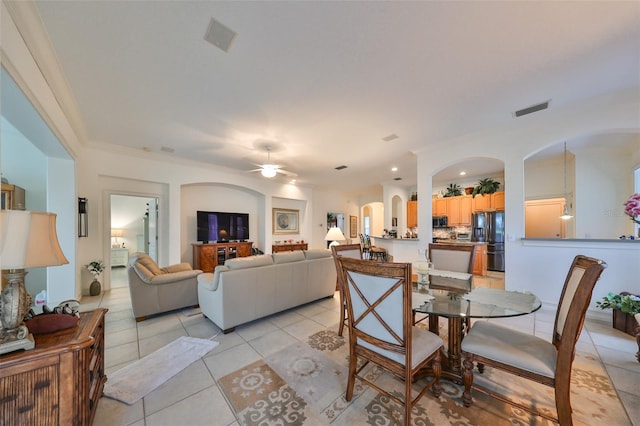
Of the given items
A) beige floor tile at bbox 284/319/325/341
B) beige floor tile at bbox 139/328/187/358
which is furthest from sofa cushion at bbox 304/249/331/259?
beige floor tile at bbox 139/328/187/358

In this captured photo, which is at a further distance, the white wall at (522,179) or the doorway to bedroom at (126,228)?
the doorway to bedroom at (126,228)

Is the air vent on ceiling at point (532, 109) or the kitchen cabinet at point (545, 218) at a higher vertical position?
the air vent on ceiling at point (532, 109)

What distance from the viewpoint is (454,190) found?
23.4 ft

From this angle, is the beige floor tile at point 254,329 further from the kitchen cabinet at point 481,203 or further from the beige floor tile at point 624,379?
the kitchen cabinet at point 481,203

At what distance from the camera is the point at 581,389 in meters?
1.77

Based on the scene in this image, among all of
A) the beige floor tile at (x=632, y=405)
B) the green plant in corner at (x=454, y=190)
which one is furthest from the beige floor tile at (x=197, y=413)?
the green plant in corner at (x=454, y=190)

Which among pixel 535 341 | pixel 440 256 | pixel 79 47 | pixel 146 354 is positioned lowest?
pixel 146 354

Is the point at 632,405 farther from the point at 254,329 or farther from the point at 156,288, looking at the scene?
the point at 156,288

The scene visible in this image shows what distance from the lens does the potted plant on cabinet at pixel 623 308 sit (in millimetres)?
2531

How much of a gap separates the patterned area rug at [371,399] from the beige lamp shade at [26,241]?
1.49 m

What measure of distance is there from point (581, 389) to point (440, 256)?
155cm

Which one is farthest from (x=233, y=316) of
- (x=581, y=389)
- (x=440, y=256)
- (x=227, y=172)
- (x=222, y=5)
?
(x=227, y=172)

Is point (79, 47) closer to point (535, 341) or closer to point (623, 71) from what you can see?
point (535, 341)

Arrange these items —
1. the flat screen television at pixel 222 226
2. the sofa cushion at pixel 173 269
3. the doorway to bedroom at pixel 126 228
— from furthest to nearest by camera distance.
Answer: the doorway to bedroom at pixel 126 228 < the flat screen television at pixel 222 226 < the sofa cushion at pixel 173 269
